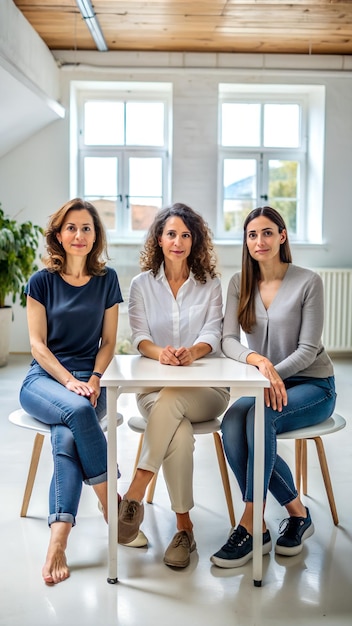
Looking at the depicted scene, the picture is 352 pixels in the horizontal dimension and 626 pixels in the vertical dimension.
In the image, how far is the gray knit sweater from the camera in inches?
94.8

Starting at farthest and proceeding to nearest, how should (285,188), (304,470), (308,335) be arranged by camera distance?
(285,188)
(304,470)
(308,335)

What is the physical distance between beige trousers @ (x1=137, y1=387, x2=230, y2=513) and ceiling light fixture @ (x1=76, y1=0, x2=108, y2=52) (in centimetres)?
331

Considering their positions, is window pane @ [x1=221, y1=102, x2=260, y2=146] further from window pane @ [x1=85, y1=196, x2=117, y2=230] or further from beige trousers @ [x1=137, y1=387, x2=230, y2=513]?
beige trousers @ [x1=137, y1=387, x2=230, y2=513]

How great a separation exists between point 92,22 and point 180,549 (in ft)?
13.8

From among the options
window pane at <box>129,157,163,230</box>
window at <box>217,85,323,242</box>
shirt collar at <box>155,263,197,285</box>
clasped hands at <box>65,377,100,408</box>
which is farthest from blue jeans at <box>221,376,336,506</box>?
window pane at <box>129,157,163,230</box>

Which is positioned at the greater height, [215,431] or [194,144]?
[194,144]

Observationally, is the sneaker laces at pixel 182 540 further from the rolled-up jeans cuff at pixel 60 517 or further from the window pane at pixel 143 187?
the window pane at pixel 143 187

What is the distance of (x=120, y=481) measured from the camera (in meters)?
3.02

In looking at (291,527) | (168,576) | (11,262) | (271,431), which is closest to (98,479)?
(168,576)

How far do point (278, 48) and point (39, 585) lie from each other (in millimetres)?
5272

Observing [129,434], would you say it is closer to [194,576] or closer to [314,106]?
[194,576]

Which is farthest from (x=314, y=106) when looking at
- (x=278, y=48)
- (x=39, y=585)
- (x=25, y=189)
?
(x=39, y=585)

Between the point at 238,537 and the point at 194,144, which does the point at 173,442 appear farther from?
the point at 194,144

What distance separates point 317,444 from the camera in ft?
8.05
